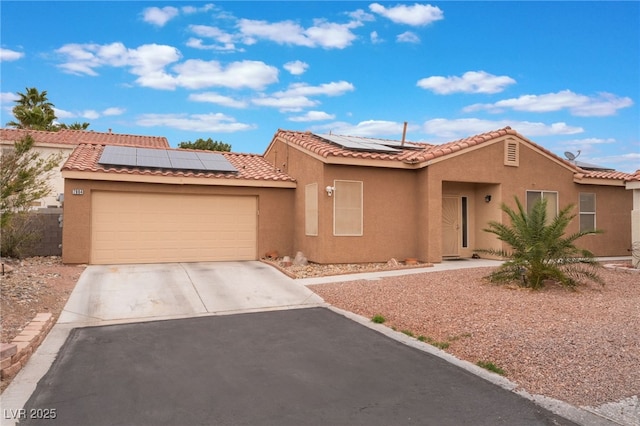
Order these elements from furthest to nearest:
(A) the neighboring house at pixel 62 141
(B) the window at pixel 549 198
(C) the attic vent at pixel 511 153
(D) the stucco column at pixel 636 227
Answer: (A) the neighboring house at pixel 62 141, (B) the window at pixel 549 198, (C) the attic vent at pixel 511 153, (D) the stucco column at pixel 636 227

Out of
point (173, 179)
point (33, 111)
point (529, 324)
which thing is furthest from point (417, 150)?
point (33, 111)

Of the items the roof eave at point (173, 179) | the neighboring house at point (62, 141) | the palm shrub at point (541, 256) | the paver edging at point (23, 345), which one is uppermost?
the neighboring house at point (62, 141)

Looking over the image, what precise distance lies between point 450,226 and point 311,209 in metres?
5.05

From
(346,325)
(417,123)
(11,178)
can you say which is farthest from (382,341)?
(417,123)

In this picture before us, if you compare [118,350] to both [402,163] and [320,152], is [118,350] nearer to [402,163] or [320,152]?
[320,152]

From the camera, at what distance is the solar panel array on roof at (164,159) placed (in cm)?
1402

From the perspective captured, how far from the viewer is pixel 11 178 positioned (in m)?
7.72

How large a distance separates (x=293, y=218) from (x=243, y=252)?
203 centimetres

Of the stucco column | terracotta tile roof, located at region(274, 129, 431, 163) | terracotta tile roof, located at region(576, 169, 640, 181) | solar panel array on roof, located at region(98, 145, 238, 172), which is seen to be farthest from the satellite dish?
solar panel array on roof, located at region(98, 145, 238, 172)

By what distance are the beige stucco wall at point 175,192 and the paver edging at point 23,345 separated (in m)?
5.61

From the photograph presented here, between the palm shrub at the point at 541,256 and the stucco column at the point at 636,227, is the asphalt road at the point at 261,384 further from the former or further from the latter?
the stucco column at the point at 636,227

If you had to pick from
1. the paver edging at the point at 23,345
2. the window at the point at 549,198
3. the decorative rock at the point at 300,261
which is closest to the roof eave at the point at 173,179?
the decorative rock at the point at 300,261

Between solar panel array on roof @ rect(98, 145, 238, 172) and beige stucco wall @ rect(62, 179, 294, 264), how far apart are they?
0.67 m

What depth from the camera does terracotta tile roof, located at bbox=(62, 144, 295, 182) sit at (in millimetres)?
13219
